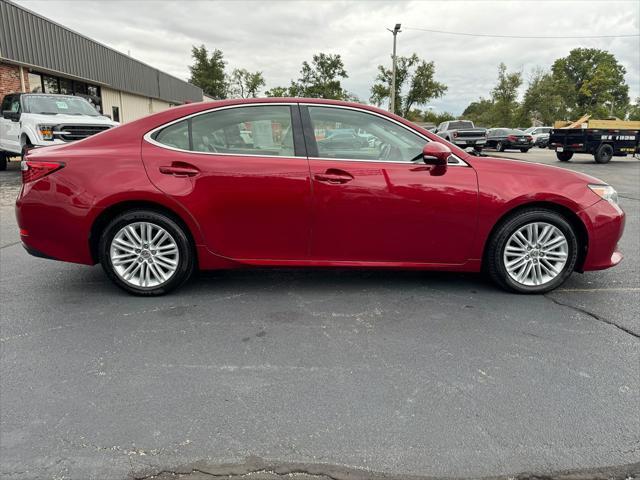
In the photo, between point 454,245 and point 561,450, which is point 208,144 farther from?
point 561,450

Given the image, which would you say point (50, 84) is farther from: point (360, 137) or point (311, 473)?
point (311, 473)

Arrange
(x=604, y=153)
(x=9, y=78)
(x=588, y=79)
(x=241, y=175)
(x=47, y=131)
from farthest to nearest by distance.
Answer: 1. (x=588, y=79)
2. (x=604, y=153)
3. (x=9, y=78)
4. (x=47, y=131)
5. (x=241, y=175)

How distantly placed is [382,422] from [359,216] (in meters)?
1.84

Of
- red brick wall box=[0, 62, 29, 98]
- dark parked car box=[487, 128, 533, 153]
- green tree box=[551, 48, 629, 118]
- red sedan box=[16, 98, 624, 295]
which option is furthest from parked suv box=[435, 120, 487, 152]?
green tree box=[551, 48, 629, 118]

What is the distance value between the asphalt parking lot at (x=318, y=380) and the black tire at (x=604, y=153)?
59.5ft

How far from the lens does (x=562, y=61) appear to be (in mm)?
84438

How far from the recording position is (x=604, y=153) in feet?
64.8

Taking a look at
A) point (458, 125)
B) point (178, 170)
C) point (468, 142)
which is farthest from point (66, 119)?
point (458, 125)

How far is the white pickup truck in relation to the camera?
1104cm

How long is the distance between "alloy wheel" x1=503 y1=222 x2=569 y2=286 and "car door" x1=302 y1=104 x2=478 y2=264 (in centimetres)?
40

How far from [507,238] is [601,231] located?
31.1 inches

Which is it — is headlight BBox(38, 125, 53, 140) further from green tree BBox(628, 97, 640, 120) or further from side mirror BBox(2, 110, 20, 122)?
green tree BBox(628, 97, 640, 120)

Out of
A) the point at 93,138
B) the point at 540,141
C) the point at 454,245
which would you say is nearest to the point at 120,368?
the point at 93,138

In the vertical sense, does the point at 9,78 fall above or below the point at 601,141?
above
